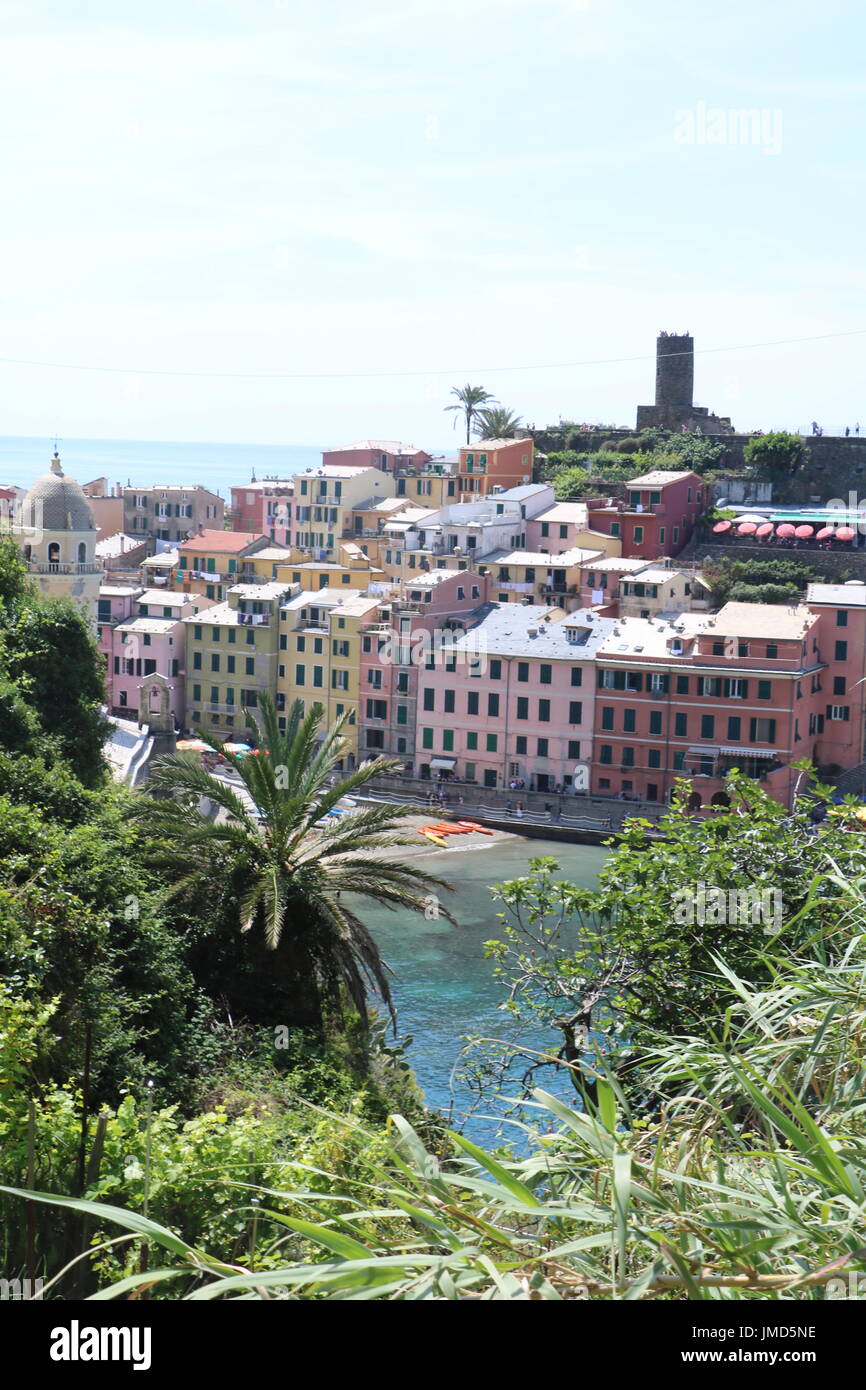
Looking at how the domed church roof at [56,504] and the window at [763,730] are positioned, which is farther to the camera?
the domed church roof at [56,504]

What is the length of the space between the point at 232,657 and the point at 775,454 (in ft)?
79.0

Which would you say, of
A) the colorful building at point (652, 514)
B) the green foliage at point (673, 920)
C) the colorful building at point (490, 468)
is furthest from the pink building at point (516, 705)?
the green foliage at point (673, 920)

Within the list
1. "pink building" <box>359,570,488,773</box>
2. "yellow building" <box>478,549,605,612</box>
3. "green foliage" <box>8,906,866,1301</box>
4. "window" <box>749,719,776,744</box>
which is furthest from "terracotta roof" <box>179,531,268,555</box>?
"green foliage" <box>8,906,866,1301</box>

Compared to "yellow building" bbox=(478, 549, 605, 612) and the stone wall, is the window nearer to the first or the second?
"yellow building" bbox=(478, 549, 605, 612)

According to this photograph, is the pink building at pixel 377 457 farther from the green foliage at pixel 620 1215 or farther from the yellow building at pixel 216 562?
the green foliage at pixel 620 1215

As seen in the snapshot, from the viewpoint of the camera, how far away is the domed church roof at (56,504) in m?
43.1

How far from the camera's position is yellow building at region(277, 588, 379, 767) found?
48.3 meters

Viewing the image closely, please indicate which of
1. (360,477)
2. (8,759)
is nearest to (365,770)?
(8,759)

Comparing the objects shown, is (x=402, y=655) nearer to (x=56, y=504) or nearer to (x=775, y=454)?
(x=56, y=504)

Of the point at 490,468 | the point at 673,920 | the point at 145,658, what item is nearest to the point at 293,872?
the point at 673,920

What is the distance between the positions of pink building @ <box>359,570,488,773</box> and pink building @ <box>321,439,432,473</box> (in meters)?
20.2

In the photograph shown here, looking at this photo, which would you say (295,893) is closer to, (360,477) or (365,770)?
(365,770)

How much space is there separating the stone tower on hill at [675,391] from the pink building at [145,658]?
26533 millimetres
